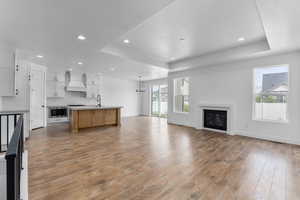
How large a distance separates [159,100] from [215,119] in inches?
209

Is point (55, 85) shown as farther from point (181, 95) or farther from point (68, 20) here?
point (181, 95)

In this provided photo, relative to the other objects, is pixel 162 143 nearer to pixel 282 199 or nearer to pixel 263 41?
pixel 282 199

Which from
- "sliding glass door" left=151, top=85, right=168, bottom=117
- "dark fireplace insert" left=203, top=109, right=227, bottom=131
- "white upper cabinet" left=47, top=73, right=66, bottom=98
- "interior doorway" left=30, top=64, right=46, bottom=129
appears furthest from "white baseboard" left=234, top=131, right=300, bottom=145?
"white upper cabinet" left=47, top=73, right=66, bottom=98

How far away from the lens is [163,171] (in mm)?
2615

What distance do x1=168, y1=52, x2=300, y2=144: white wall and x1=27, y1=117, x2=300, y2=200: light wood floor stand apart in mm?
630

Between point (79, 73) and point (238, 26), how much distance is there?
25.7 feet

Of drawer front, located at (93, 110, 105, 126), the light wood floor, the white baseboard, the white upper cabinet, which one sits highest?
the white upper cabinet

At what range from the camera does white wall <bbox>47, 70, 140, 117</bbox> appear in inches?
330

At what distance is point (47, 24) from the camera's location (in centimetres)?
290

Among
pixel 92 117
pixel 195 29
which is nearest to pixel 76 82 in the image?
pixel 92 117

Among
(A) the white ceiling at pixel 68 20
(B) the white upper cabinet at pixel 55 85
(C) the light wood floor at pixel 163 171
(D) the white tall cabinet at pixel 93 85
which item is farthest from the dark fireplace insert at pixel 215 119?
(B) the white upper cabinet at pixel 55 85

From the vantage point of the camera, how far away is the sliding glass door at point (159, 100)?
10.6 meters

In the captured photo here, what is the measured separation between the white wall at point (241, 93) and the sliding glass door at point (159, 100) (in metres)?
3.35

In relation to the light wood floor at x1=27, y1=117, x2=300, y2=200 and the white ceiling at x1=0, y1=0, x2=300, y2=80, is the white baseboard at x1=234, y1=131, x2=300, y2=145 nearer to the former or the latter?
the light wood floor at x1=27, y1=117, x2=300, y2=200
